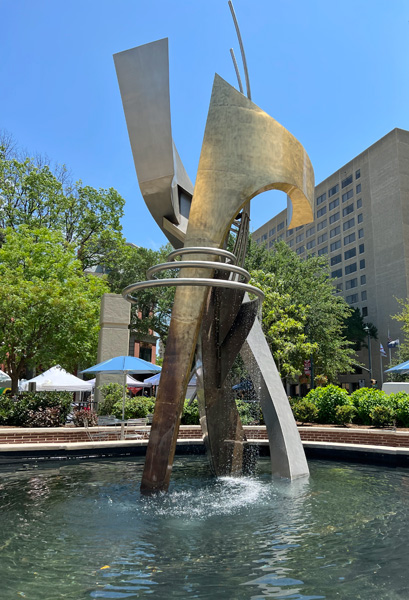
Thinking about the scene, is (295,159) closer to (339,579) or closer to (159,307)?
(339,579)

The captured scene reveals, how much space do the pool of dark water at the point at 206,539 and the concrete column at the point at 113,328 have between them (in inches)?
425

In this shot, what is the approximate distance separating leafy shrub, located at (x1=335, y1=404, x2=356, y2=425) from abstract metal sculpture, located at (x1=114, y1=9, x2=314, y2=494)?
7.08 m

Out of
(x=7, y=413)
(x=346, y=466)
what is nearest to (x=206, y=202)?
(x=346, y=466)

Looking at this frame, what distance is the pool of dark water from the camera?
4.18 meters

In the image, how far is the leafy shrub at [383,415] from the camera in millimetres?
15445

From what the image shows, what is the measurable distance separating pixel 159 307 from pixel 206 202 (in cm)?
3331

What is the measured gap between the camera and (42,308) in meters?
21.7

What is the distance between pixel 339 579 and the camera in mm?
4348

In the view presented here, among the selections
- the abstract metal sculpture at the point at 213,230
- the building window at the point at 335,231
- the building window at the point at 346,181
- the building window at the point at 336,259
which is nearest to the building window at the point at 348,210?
the building window at the point at 335,231

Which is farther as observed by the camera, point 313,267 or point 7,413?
point 313,267

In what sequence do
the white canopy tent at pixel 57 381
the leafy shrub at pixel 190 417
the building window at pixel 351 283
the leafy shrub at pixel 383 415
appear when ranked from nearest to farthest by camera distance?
the leafy shrub at pixel 383 415 < the leafy shrub at pixel 190 417 < the white canopy tent at pixel 57 381 < the building window at pixel 351 283

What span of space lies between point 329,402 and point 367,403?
1391 mm

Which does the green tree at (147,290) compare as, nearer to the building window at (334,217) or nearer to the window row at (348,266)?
the window row at (348,266)

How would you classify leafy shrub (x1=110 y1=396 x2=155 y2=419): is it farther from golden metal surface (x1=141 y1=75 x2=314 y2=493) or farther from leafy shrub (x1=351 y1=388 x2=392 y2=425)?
golden metal surface (x1=141 y1=75 x2=314 y2=493)
